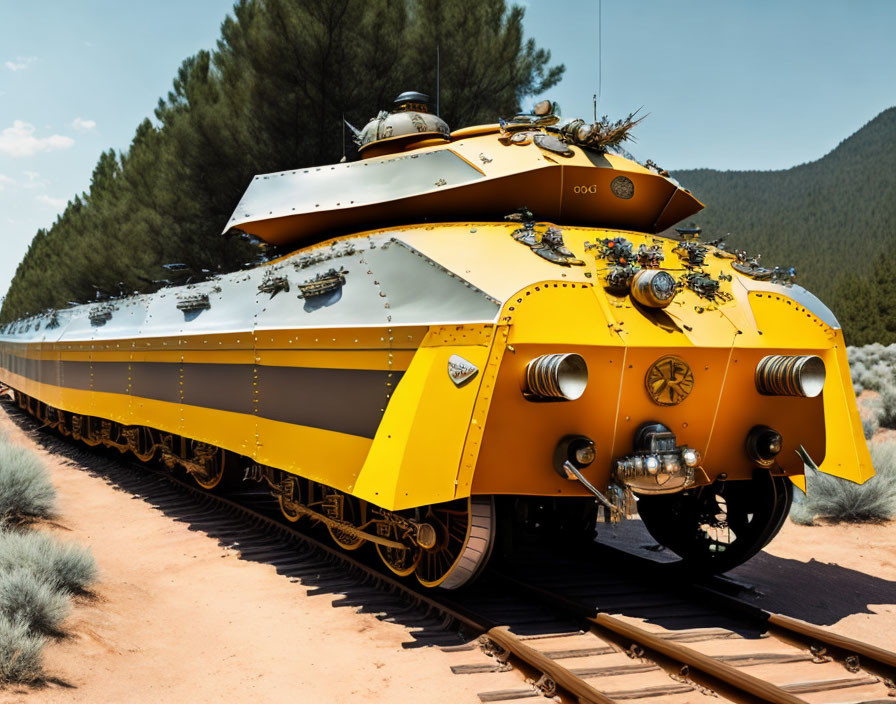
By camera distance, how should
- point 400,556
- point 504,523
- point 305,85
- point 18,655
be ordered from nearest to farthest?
point 18,655, point 504,523, point 400,556, point 305,85

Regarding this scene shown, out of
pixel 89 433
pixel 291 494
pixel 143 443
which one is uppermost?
pixel 291 494

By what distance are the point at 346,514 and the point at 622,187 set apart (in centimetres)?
399

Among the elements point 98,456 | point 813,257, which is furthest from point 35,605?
point 813,257

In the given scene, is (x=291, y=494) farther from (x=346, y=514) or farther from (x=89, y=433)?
(x=89, y=433)

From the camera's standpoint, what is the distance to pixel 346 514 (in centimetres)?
710

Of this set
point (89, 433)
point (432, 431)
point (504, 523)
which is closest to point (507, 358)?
point (432, 431)

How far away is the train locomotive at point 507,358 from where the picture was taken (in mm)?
5215

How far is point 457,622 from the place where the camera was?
5.79 meters

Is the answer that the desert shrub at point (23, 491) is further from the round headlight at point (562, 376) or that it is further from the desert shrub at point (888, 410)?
the desert shrub at point (888, 410)

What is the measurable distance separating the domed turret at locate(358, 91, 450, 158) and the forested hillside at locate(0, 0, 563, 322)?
968 cm

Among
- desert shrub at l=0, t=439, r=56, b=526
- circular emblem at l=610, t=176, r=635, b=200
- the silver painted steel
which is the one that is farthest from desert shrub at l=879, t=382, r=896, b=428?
desert shrub at l=0, t=439, r=56, b=526

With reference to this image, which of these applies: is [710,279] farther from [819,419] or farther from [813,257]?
[813,257]

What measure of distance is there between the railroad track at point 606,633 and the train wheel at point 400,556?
19 cm

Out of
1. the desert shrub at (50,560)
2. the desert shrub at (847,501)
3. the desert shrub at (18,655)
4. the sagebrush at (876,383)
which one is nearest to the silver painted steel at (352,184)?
the desert shrub at (50,560)
